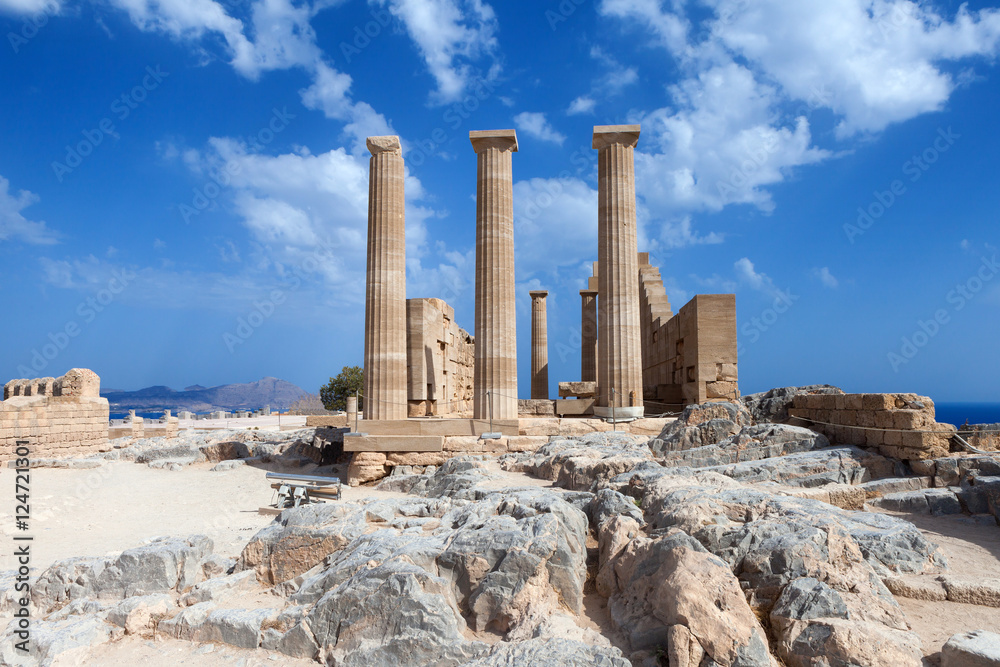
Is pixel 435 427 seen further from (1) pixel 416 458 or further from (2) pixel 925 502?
(2) pixel 925 502

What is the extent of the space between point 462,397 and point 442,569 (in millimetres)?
19918

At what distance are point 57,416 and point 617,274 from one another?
64.4 feet

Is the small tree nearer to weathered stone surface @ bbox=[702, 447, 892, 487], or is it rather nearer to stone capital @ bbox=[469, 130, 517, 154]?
stone capital @ bbox=[469, 130, 517, 154]

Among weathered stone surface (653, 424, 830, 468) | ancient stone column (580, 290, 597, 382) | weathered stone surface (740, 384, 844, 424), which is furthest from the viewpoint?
ancient stone column (580, 290, 597, 382)

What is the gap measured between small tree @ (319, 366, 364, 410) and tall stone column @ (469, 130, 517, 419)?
104 feet

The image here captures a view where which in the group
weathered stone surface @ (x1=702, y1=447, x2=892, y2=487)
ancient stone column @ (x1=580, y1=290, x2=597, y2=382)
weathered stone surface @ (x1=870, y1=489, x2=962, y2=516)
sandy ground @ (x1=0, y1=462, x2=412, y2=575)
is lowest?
sandy ground @ (x1=0, y1=462, x2=412, y2=575)

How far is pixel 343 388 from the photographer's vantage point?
45188 mm

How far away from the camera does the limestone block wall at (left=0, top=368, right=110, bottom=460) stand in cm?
1784

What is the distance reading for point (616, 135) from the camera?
49.6 feet

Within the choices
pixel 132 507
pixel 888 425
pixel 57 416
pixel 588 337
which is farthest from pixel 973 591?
pixel 57 416

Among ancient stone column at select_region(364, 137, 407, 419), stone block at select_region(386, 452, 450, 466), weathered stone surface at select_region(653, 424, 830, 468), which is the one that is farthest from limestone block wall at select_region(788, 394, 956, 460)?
ancient stone column at select_region(364, 137, 407, 419)

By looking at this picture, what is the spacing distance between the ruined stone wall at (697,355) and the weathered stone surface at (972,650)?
416 inches

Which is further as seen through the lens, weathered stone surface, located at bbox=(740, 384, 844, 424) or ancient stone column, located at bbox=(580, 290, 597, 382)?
ancient stone column, located at bbox=(580, 290, 597, 382)

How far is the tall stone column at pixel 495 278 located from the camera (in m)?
14.3
